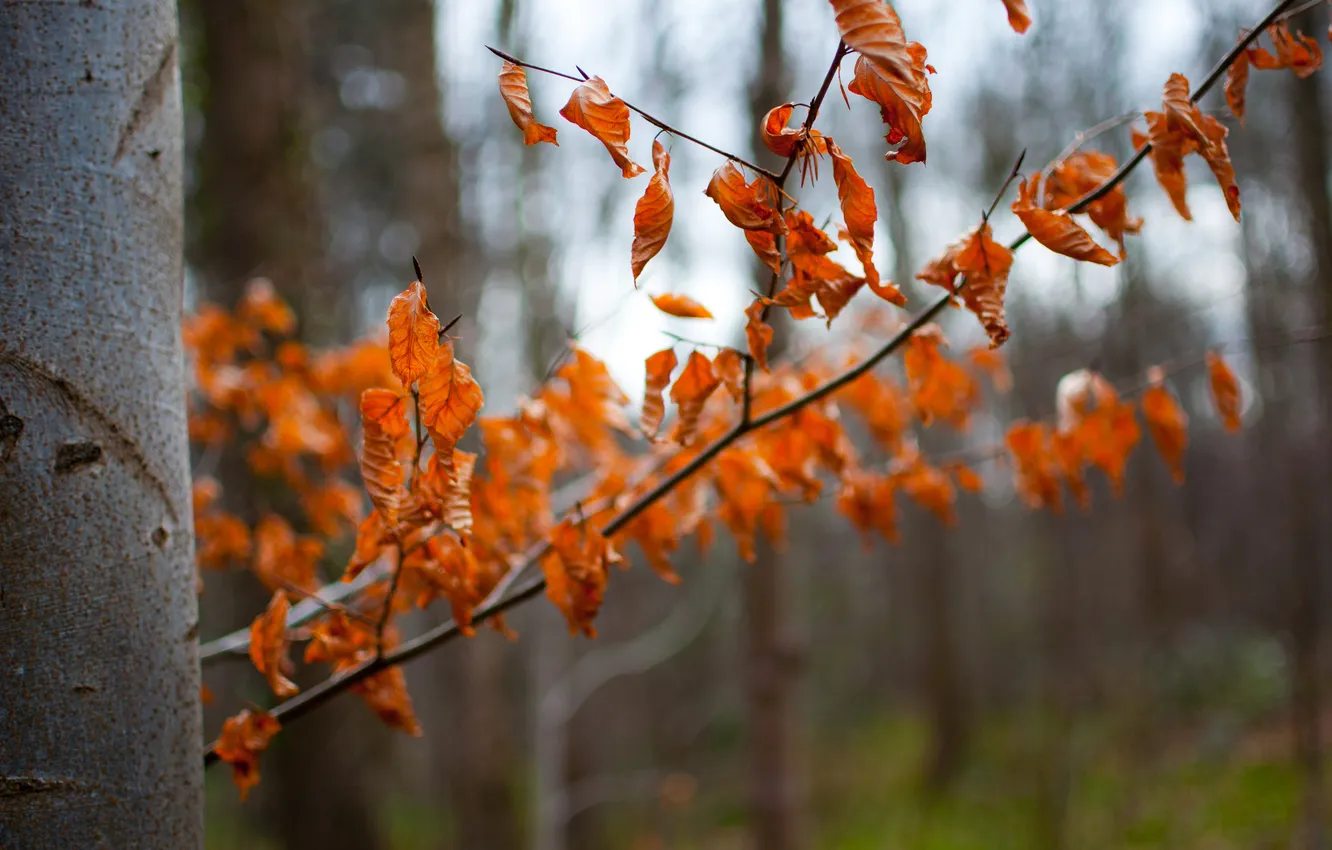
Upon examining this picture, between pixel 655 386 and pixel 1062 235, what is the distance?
0.55m

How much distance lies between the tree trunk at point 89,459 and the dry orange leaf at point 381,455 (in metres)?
0.26

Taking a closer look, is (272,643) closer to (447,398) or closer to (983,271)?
(447,398)

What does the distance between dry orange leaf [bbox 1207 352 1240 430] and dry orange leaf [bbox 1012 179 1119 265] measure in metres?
0.58

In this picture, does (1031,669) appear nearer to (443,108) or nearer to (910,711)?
(910,711)

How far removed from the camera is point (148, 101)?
0.96m

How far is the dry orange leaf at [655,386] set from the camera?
1131mm

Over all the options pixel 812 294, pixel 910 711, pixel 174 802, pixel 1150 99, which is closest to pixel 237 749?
pixel 174 802

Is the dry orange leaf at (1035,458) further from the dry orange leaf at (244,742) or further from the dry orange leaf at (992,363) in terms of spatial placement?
the dry orange leaf at (244,742)

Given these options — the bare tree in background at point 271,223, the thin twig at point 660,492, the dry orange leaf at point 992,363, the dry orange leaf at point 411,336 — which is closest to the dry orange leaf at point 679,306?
the thin twig at point 660,492

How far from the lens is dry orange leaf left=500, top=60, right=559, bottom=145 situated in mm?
799

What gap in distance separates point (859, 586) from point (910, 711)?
3.53m

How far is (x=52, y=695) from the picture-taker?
2.66ft

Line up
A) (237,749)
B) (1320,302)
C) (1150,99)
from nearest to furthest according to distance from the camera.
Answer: (237,749) < (1320,302) < (1150,99)

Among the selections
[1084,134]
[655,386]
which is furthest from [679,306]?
[1084,134]
